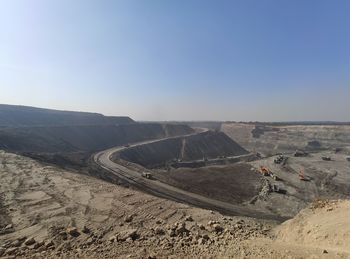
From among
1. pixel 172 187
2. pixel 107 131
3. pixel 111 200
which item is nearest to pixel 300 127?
pixel 107 131

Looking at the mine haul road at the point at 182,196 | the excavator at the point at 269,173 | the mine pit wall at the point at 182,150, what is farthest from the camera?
the mine pit wall at the point at 182,150

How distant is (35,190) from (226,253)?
56.4 feet

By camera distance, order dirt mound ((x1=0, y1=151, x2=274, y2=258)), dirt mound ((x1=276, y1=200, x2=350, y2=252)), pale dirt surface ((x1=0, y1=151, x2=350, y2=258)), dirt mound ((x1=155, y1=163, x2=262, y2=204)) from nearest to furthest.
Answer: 1. dirt mound ((x1=276, y1=200, x2=350, y2=252))
2. pale dirt surface ((x1=0, y1=151, x2=350, y2=258))
3. dirt mound ((x1=0, y1=151, x2=274, y2=258))
4. dirt mound ((x1=155, y1=163, x2=262, y2=204))

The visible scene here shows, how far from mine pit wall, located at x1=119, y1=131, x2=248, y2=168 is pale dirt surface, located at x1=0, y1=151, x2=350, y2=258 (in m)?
53.6

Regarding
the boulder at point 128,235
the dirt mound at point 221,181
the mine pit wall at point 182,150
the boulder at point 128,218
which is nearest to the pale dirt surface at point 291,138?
the mine pit wall at point 182,150

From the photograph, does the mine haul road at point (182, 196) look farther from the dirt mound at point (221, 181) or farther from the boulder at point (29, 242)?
the boulder at point (29, 242)

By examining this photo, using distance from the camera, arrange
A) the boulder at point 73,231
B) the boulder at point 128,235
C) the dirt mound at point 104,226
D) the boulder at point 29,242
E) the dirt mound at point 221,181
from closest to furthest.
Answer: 1. the dirt mound at point 104,226
2. the boulder at point 29,242
3. the boulder at point 128,235
4. the boulder at point 73,231
5. the dirt mound at point 221,181

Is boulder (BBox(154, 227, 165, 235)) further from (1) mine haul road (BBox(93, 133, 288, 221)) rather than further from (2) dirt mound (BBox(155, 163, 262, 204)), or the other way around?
(2) dirt mound (BBox(155, 163, 262, 204))

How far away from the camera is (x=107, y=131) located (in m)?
112

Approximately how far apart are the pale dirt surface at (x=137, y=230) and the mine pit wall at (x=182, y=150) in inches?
2108

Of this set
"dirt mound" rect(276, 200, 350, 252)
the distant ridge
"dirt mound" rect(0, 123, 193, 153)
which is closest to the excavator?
"dirt mound" rect(276, 200, 350, 252)

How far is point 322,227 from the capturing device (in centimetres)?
1331

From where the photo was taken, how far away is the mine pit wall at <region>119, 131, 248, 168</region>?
265 ft

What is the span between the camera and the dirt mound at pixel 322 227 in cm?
1188
